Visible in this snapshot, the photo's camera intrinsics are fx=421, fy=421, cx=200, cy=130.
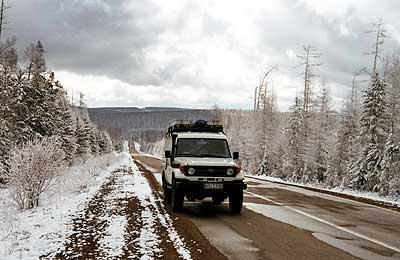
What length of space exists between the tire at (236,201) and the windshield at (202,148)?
58.9 inches

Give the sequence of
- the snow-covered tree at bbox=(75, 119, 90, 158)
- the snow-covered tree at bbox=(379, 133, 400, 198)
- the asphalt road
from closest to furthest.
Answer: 1. the asphalt road
2. the snow-covered tree at bbox=(379, 133, 400, 198)
3. the snow-covered tree at bbox=(75, 119, 90, 158)

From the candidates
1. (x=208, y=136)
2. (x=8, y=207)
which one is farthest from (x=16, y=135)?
(x=208, y=136)

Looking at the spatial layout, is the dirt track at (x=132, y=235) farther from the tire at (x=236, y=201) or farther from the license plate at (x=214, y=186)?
the tire at (x=236, y=201)

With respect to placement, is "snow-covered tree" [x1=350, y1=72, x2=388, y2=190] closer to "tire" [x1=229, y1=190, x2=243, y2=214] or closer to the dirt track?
"tire" [x1=229, y1=190, x2=243, y2=214]

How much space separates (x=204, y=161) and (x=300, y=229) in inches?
147

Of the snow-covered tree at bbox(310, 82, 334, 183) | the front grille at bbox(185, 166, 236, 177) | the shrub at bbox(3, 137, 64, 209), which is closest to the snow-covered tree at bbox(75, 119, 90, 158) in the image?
the snow-covered tree at bbox(310, 82, 334, 183)

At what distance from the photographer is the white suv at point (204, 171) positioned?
12.6 metres

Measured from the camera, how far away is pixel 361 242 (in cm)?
909

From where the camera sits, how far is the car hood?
1262 centimetres

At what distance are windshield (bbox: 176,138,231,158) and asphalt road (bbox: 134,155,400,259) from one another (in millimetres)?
1825

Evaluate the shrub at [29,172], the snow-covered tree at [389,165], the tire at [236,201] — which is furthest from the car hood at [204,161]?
the snow-covered tree at [389,165]

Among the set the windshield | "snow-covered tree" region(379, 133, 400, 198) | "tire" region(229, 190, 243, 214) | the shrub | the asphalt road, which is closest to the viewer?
the asphalt road

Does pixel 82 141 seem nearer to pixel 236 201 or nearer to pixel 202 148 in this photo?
pixel 202 148

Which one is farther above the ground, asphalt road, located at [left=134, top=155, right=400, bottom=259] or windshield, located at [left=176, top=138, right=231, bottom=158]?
windshield, located at [left=176, top=138, right=231, bottom=158]
